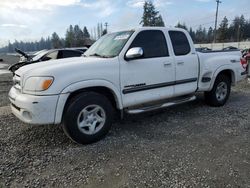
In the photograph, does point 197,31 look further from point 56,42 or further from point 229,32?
point 56,42

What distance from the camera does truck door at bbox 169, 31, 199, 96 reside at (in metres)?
5.25

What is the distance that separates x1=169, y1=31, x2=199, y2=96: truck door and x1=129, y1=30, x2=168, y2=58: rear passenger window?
0.30 m

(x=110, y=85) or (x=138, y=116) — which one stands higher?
(x=110, y=85)

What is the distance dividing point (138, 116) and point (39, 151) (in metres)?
2.45

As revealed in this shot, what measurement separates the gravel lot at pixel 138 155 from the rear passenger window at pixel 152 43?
57.0 inches

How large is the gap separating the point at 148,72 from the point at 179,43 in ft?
4.10

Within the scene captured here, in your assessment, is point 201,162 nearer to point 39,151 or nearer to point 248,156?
point 248,156

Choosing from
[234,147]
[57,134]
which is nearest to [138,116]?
[57,134]

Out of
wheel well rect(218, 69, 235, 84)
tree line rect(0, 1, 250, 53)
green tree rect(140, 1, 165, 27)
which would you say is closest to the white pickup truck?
wheel well rect(218, 69, 235, 84)

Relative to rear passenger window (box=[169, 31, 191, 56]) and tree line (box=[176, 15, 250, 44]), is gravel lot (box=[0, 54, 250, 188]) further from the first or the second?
tree line (box=[176, 15, 250, 44])

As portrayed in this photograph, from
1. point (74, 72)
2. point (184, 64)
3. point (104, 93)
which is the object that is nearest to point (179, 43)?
point (184, 64)

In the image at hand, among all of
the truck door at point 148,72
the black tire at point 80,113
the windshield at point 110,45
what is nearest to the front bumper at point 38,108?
the black tire at point 80,113

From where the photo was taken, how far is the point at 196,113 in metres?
5.83

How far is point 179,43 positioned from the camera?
213 inches
